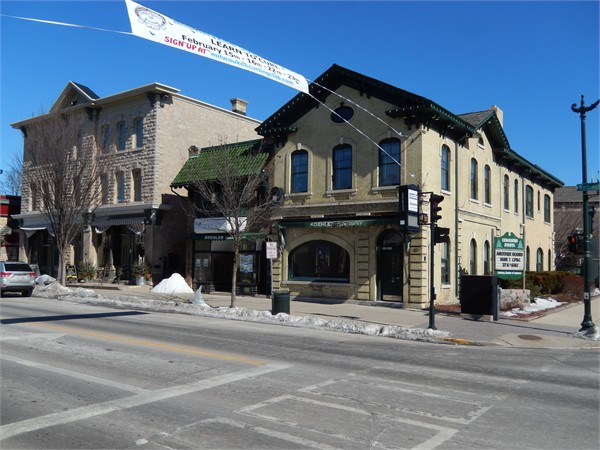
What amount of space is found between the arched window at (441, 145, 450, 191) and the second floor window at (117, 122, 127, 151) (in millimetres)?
18468

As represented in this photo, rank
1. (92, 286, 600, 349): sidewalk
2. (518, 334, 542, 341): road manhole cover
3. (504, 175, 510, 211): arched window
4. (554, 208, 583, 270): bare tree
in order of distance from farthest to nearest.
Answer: (554, 208, 583, 270): bare tree
(504, 175, 510, 211): arched window
(518, 334, 542, 341): road manhole cover
(92, 286, 600, 349): sidewalk

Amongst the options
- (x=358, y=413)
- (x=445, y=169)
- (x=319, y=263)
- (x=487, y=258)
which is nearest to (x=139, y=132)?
(x=319, y=263)

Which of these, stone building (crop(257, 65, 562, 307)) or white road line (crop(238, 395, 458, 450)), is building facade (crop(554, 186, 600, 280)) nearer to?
stone building (crop(257, 65, 562, 307))

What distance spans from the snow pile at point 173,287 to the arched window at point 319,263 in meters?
5.88

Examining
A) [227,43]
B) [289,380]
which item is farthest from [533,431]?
[227,43]

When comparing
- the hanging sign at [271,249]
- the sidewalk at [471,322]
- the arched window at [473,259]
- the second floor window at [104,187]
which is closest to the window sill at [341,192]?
the sidewalk at [471,322]

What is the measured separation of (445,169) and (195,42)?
46.5ft

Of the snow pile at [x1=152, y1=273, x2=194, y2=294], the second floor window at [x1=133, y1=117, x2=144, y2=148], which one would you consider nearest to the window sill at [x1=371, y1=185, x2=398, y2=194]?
the snow pile at [x1=152, y1=273, x2=194, y2=294]

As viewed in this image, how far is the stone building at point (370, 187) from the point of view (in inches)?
818

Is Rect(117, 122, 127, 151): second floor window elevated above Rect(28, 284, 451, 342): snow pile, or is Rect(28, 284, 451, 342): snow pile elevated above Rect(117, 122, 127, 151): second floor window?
Rect(117, 122, 127, 151): second floor window

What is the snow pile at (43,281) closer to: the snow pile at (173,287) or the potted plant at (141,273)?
the potted plant at (141,273)

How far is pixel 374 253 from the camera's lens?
21.4 m

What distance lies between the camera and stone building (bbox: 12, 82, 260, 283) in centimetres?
2952

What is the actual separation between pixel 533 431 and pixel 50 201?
2652 cm
